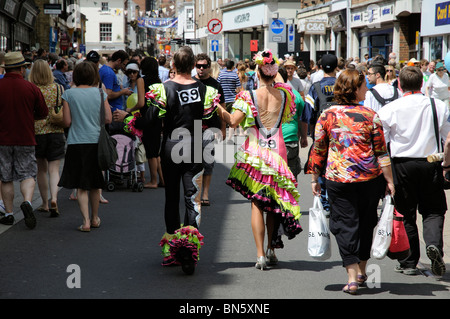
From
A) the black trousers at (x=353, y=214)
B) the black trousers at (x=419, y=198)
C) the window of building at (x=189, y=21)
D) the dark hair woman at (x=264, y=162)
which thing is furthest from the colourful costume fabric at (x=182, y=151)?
the window of building at (x=189, y=21)

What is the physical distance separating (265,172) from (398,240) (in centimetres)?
129

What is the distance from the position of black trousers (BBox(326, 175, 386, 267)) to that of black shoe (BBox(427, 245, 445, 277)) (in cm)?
70

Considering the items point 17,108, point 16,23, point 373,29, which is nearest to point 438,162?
point 17,108

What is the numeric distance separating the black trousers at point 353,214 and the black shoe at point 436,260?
2.28ft

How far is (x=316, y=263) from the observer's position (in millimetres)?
6730

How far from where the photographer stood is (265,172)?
6312mm

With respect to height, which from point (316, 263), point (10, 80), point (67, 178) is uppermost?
point (10, 80)

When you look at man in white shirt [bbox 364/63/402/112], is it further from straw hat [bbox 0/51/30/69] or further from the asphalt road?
straw hat [bbox 0/51/30/69]

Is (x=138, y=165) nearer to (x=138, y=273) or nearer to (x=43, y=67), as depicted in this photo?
(x=43, y=67)

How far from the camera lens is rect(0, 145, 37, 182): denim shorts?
26.9 feet

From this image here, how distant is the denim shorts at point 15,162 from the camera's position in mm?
8188

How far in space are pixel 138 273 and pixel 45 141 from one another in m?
3.31

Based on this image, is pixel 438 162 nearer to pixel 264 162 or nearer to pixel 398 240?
pixel 398 240

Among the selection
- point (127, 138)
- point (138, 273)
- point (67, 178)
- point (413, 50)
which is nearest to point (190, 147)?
point (138, 273)
